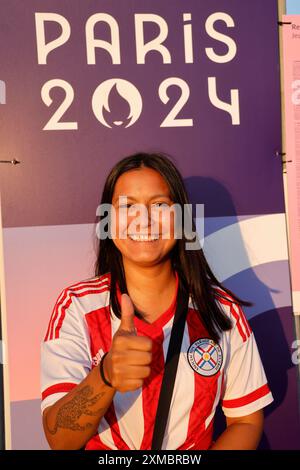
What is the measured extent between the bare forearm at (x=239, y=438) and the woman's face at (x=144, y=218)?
0.61 metres

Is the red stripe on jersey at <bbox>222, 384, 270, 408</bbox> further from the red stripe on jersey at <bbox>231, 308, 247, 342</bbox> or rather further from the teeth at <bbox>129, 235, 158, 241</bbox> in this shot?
the teeth at <bbox>129, 235, 158, 241</bbox>

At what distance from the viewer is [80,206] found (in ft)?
6.63

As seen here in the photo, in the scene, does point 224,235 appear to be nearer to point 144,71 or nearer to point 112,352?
point 144,71

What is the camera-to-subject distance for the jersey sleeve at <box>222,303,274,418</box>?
1.51 m

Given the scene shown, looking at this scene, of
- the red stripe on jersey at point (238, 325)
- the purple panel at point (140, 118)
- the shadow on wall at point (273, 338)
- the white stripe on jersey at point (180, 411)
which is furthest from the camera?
the shadow on wall at point (273, 338)

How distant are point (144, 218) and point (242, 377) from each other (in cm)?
63

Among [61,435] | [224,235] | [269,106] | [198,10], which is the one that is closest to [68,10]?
[198,10]

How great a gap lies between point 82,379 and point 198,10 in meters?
1.67

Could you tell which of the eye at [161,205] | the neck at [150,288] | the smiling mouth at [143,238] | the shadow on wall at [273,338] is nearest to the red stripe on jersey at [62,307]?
the neck at [150,288]

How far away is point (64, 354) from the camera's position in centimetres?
137

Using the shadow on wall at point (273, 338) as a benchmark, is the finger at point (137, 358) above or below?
above

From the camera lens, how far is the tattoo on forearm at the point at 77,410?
120 centimetres

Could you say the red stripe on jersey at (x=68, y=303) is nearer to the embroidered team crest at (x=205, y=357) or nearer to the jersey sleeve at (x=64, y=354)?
the jersey sleeve at (x=64, y=354)

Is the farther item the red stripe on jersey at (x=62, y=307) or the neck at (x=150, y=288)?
the neck at (x=150, y=288)
